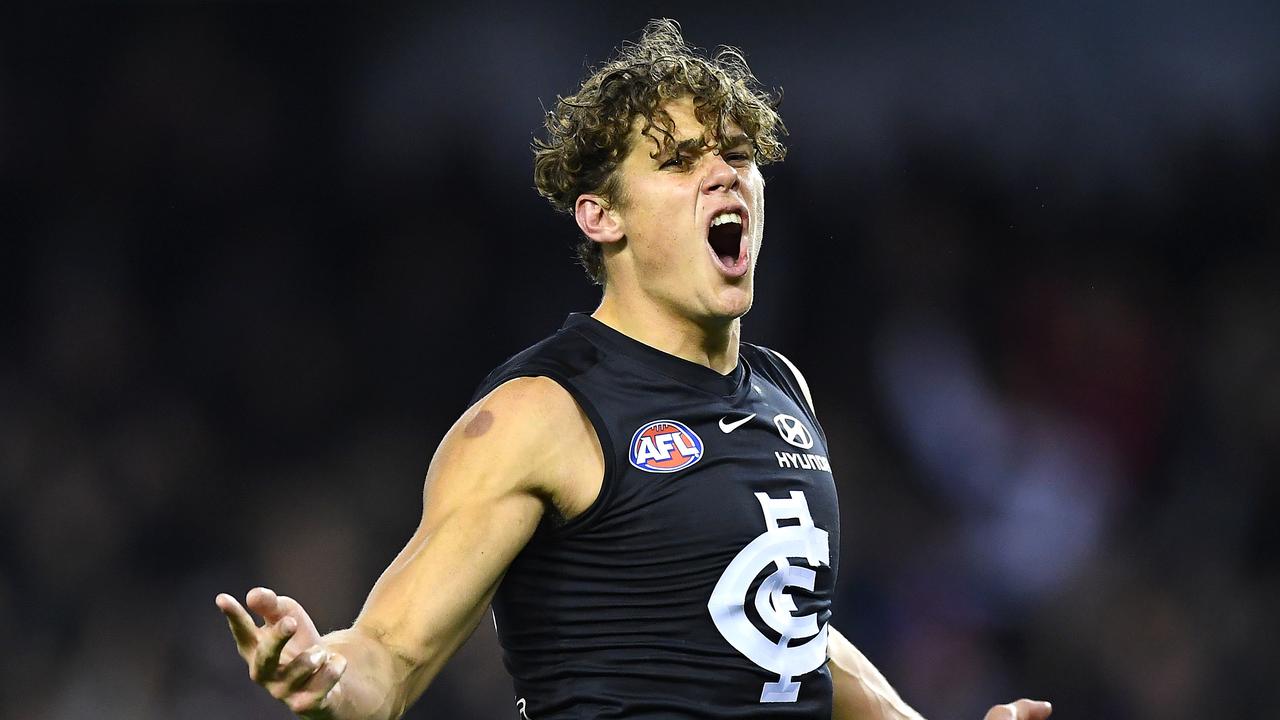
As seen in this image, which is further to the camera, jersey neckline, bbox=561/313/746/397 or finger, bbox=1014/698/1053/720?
finger, bbox=1014/698/1053/720

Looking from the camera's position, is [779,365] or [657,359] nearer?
[657,359]

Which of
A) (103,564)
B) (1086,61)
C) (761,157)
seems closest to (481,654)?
(103,564)

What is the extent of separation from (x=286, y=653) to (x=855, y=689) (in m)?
1.72

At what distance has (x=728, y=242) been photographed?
11.4 ft

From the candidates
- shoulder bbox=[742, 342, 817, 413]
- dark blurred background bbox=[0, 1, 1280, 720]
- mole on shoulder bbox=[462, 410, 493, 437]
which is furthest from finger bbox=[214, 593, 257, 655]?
dark blurred background bbox=[0, 1, 1280, 720]

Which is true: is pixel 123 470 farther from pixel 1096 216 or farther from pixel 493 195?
pixel 1096 216

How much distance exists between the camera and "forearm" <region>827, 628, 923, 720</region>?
345cm

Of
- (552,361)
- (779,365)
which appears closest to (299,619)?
(552,361)

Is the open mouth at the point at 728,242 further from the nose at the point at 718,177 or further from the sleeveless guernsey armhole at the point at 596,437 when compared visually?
the sleeveless guernsey armhole at the point at 596,437

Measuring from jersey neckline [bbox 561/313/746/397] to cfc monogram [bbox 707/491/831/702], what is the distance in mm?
326

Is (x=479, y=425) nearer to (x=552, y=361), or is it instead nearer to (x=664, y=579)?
(x=552, y=361)

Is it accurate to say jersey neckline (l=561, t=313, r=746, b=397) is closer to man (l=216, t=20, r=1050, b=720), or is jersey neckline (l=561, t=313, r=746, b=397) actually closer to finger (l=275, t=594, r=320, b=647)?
man (l=216, t=20, r=1050, b=720)

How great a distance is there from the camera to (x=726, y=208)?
3.29m

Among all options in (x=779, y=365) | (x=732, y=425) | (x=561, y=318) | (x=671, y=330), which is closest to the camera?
(x=732, y=425)
